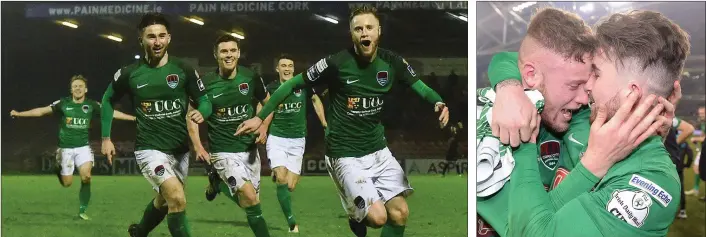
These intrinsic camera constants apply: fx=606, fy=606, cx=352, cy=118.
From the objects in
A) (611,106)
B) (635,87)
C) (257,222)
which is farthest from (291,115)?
(635,87)

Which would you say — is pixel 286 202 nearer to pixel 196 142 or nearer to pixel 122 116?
pixel 196 142

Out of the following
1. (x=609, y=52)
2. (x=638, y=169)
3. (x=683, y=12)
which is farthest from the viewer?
(x=683, y=12)

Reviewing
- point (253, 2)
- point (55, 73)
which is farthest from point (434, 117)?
point (55, 73)

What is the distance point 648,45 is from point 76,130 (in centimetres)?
293

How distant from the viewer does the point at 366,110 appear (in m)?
3.13

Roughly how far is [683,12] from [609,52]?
560 mm

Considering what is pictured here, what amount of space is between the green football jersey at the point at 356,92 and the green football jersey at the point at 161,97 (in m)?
0.64

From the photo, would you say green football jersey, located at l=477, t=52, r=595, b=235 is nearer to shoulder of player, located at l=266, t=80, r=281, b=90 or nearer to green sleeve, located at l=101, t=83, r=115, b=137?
shoulder of player, located at l=266, t=80, r=281, b=90

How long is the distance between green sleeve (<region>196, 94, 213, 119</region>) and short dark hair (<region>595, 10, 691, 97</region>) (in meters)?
1.98

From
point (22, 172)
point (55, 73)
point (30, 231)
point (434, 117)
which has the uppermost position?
point (55, 73)

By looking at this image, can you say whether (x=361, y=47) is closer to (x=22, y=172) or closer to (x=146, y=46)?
(x=146, y=46)

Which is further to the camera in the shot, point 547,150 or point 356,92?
point 356,92

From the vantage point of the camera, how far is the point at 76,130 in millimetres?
3262

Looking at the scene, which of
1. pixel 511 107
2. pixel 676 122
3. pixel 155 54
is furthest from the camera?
pixel 155 54
